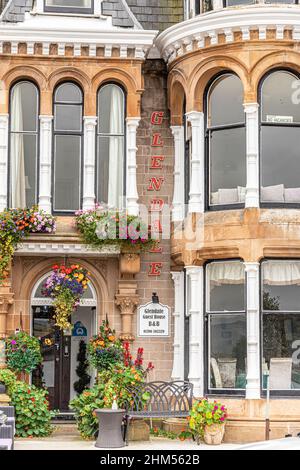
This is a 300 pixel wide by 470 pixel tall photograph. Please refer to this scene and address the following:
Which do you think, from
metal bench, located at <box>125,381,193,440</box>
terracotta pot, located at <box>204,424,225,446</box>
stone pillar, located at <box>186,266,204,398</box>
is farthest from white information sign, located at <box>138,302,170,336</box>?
terracotta pot, located at <box>204,424,225,446</box>

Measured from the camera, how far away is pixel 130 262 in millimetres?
18672

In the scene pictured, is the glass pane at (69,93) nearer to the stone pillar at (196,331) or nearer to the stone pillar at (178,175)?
the stone pillar at (178,175)

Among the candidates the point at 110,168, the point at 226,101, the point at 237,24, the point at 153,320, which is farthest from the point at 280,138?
the point at 153,320

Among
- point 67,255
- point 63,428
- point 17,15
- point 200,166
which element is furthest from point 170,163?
point 63,428

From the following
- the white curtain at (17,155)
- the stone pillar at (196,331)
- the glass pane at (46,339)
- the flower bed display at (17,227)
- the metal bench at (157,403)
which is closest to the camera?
the metal bench at (157,403)

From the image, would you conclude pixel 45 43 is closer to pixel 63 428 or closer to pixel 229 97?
pixel 229 97

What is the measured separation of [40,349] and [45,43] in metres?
6.06

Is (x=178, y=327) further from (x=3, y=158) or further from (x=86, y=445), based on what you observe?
(x=3, y=158)

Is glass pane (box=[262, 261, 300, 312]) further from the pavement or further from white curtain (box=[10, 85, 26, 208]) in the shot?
white curtain (box=[10, 85, 26, 208])

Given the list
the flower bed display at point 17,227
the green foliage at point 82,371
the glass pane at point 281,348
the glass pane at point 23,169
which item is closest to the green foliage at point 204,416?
the glass pane at point 281,348

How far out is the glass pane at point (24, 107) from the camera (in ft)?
62.1

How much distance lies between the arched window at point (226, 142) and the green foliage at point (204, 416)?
388 cm

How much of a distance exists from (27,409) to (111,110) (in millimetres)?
6131

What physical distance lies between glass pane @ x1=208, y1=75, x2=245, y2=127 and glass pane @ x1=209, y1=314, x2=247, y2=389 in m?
3.75
